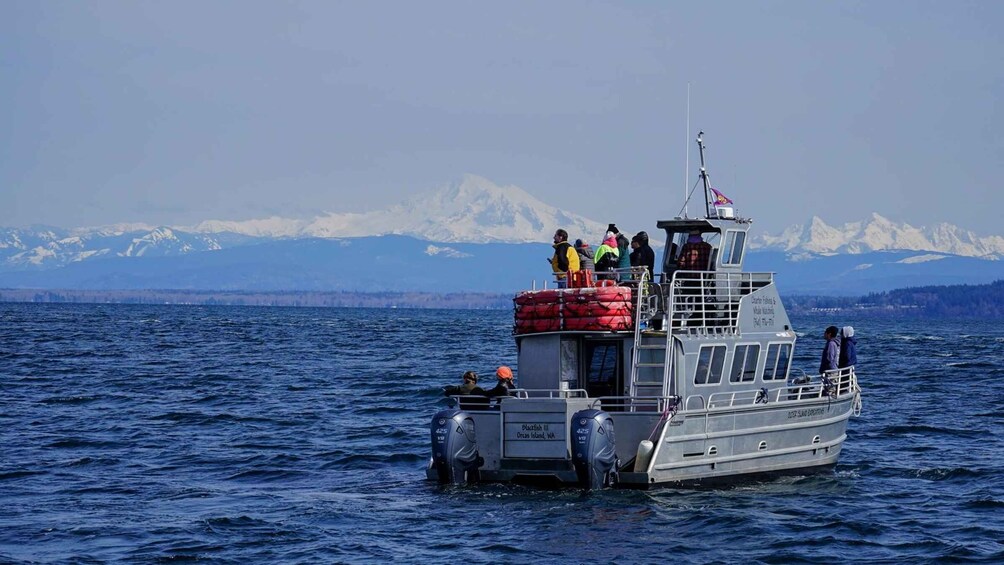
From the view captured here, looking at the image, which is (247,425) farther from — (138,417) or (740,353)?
(740,353)

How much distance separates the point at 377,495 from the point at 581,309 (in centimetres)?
536

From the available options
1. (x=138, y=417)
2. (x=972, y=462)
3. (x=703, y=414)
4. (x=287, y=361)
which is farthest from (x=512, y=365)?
(x=703, y=414)

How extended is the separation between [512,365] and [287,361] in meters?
13.0

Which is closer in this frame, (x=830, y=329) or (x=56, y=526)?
(x=56, y=526)

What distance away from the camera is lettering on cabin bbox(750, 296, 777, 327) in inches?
1212

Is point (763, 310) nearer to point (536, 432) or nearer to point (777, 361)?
point (777, 361)

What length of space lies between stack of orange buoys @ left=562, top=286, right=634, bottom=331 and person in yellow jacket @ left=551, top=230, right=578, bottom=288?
98 cm

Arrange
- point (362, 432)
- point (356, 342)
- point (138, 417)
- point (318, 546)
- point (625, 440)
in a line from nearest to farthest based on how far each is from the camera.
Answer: point (318, 546) → point (625, 440) → point (362, 432) → point (138, 417) → point (356, 342)

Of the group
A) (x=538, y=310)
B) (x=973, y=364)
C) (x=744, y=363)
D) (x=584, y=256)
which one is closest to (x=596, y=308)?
(x=538, y=310)

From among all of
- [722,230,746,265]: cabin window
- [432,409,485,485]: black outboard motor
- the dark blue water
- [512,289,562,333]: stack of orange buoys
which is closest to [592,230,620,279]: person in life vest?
[512,289,562,333]: stack of orange buoys

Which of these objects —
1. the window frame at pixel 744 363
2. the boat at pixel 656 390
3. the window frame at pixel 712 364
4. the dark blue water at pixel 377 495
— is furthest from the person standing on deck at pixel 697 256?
the dark blue water at pixel 377 495

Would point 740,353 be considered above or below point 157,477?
above

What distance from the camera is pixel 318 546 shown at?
78.4 ft

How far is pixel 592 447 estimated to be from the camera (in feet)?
86.0
